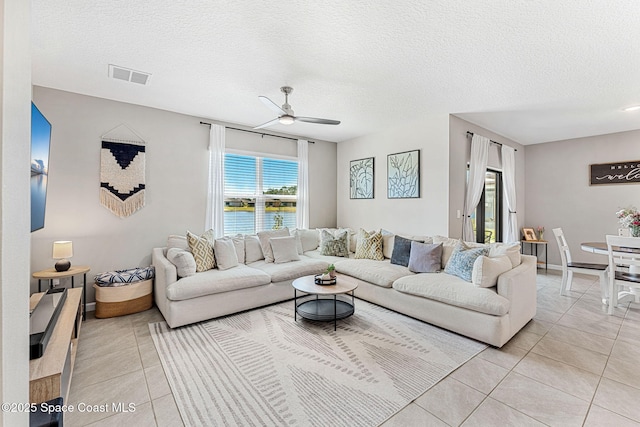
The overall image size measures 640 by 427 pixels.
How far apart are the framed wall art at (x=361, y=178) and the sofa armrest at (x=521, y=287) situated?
9.25 ft

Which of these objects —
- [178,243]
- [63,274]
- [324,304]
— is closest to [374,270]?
[324,304]

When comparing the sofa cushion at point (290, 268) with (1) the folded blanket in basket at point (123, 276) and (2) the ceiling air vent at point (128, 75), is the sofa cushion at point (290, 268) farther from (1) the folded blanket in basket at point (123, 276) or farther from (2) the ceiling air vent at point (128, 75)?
(2) the ceiling air vent at point (128, 75)

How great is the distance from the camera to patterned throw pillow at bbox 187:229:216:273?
3.58 m

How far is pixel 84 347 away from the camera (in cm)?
261

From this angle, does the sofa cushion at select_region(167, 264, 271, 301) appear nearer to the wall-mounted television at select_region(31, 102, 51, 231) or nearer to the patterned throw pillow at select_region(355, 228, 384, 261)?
the wall-mounted television at select_region(31, 102, 51, 231)

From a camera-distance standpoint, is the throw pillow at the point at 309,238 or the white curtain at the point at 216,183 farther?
the throw pillow at the point at 309,238

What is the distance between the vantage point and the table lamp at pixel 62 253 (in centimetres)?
309

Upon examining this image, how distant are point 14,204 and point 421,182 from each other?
457cm

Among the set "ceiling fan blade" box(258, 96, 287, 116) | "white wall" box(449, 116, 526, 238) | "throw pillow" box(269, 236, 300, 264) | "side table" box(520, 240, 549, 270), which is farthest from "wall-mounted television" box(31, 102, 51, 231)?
"side table" box(520, 240, 549, 270)

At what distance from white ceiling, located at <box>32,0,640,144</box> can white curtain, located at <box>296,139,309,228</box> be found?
58.7 inches

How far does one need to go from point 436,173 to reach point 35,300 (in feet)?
16.2

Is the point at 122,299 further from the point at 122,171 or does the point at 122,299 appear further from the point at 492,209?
the point at 492,209

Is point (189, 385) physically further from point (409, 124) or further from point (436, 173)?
point (409, 124)

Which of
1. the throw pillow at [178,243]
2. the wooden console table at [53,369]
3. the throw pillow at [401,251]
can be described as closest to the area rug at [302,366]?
the wooden console table at [53,369]
